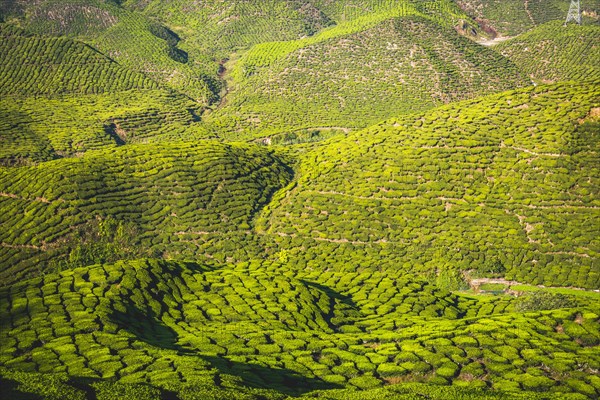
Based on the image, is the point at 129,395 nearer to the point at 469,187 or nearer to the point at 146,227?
the point at 146,227

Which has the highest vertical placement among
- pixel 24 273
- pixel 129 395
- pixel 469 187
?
pixel 469 187

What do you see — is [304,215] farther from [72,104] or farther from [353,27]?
[353,27]

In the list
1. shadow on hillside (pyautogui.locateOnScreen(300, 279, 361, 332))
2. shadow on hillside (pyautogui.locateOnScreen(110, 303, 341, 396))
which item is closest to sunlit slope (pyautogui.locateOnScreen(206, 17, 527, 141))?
shadow on hillside (pyautogui.locateOnScreen(300, 279, 361, 332))

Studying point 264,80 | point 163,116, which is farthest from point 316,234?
point 264,80

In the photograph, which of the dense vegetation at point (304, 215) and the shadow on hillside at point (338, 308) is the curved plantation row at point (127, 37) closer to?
the dense vegetation at point (304, 215)

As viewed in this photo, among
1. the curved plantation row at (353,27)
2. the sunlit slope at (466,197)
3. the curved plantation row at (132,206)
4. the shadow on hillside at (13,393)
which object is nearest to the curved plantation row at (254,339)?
the shadow on hillside at (13,393)

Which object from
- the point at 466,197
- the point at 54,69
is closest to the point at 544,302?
the point at 466,197
